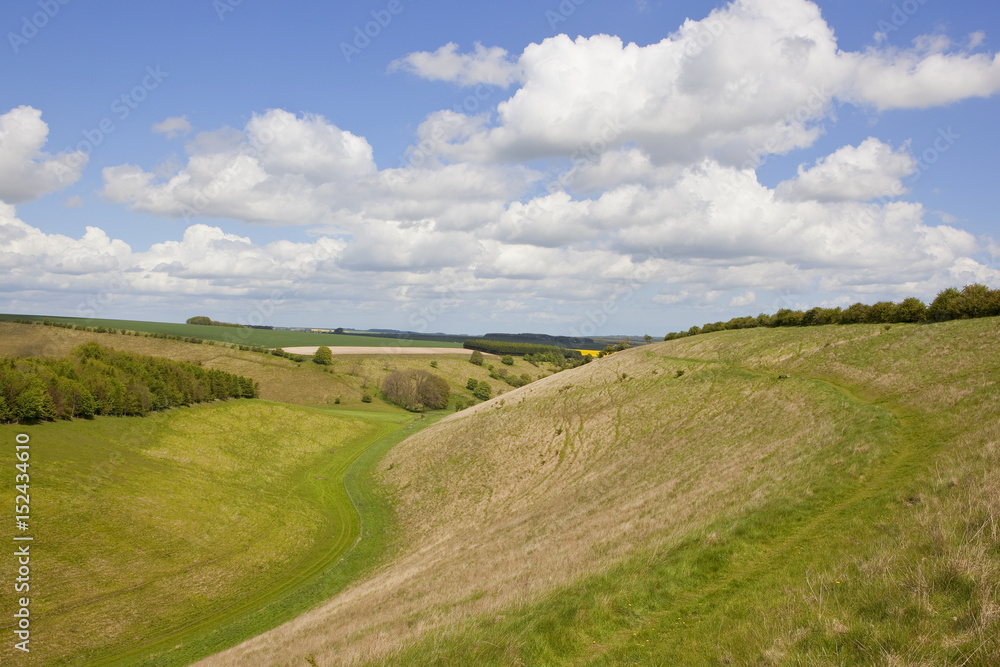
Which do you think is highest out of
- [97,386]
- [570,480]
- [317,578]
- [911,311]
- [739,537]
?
[911,311]

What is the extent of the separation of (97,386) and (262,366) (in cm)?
8124

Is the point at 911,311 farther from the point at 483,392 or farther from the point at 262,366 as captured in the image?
the point at 262,366

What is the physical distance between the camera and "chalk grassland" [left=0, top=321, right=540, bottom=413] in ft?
410

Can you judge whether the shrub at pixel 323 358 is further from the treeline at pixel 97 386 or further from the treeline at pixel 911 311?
the treeline at pixel 911 311

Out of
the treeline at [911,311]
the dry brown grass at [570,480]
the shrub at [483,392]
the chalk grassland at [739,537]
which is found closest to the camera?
the chalk grassland at [739,537]

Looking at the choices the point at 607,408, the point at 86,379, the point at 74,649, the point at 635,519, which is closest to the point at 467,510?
the point at 607,408

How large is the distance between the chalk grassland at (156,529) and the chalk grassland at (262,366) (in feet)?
198

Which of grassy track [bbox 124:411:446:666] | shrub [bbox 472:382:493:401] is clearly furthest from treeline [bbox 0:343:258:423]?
shrub [bbox 472:382:493:401]

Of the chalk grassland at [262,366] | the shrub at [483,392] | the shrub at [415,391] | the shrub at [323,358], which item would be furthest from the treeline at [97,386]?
Result: the shrub at [483,392]

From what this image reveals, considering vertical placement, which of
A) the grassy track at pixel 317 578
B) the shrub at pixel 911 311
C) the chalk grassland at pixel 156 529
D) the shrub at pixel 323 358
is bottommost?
the grassy track at pixel 317 578

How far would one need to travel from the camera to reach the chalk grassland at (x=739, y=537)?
10859 mm

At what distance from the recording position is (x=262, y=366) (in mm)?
136500

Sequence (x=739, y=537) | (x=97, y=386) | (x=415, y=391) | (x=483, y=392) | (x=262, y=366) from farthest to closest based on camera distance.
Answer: (x=483, y=392), (x=262, y=366), (x=415, y=391), (x=97, y=386), (x=739, y=537)

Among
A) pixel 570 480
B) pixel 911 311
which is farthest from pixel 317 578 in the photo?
pixel 911 311
